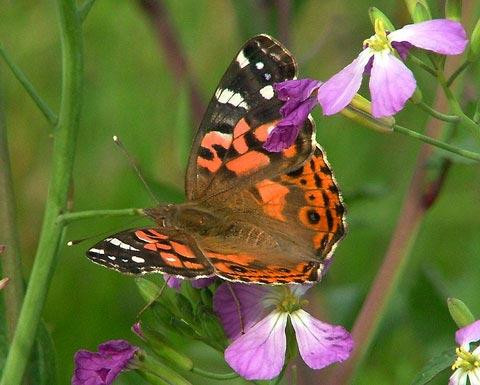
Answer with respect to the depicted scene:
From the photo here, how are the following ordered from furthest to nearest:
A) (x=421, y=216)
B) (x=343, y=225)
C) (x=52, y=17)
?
(x=52, y=17)
(x=421, y=216)
(x=343, y=225)

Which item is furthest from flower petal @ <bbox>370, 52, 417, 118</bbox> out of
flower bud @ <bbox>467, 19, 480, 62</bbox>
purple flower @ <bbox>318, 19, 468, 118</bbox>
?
flower bud @ <bbox>467, 19, 480, 62</bbox>

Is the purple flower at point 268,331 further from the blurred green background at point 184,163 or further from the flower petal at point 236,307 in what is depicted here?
the blurred green background at point 184,163

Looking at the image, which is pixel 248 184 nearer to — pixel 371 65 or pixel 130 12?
pixel 371 65

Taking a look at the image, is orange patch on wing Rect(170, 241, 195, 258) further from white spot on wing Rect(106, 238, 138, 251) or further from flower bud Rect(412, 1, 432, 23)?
flower bud Rect(412, 1, 432, 23)

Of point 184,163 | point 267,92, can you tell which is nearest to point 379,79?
point 267,92

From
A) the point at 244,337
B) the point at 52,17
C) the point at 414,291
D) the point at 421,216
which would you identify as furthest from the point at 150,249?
the point at 52,17

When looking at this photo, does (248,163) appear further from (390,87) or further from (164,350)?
(390,87)
